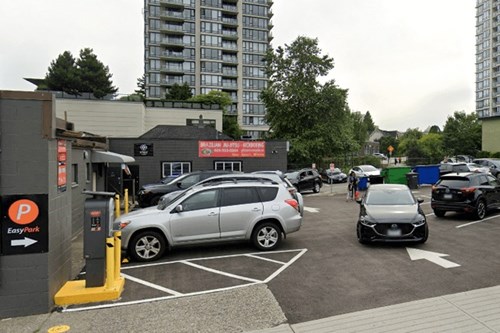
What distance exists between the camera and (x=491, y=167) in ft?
96.5

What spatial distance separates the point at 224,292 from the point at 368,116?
123 metres

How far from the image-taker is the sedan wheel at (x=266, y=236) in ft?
28.2

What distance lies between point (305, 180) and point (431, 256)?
1601 cm

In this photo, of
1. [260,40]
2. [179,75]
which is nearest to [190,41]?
[179,75]

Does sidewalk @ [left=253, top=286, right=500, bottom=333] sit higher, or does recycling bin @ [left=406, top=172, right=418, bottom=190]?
recycling bin @ [left=406, top=172, right=418, bottom=190]

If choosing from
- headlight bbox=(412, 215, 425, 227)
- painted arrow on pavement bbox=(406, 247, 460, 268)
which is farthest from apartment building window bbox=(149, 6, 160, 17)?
painted arrow on pavement bbox=(406, 247, 460, 268)

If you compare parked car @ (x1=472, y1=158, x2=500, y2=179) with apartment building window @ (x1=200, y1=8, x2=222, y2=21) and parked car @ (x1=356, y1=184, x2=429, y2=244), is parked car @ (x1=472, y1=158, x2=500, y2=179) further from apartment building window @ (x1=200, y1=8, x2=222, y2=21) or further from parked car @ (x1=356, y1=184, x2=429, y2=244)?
apartment building window @ (x1=200, y1=8, x2=222, y2=21)

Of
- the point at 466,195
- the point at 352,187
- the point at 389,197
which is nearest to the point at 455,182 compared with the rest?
the point at 466,195

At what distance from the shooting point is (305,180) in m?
23.9

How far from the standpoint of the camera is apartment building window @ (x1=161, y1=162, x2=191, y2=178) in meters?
24.2

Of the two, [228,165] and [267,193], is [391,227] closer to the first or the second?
[267,193]

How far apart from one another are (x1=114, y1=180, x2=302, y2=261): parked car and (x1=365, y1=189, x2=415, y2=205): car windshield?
257cm

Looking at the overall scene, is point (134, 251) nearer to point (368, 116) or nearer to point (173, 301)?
point (173, 301)

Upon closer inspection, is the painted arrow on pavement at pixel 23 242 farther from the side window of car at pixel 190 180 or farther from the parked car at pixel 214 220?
the side window of car at pixel 190 180
